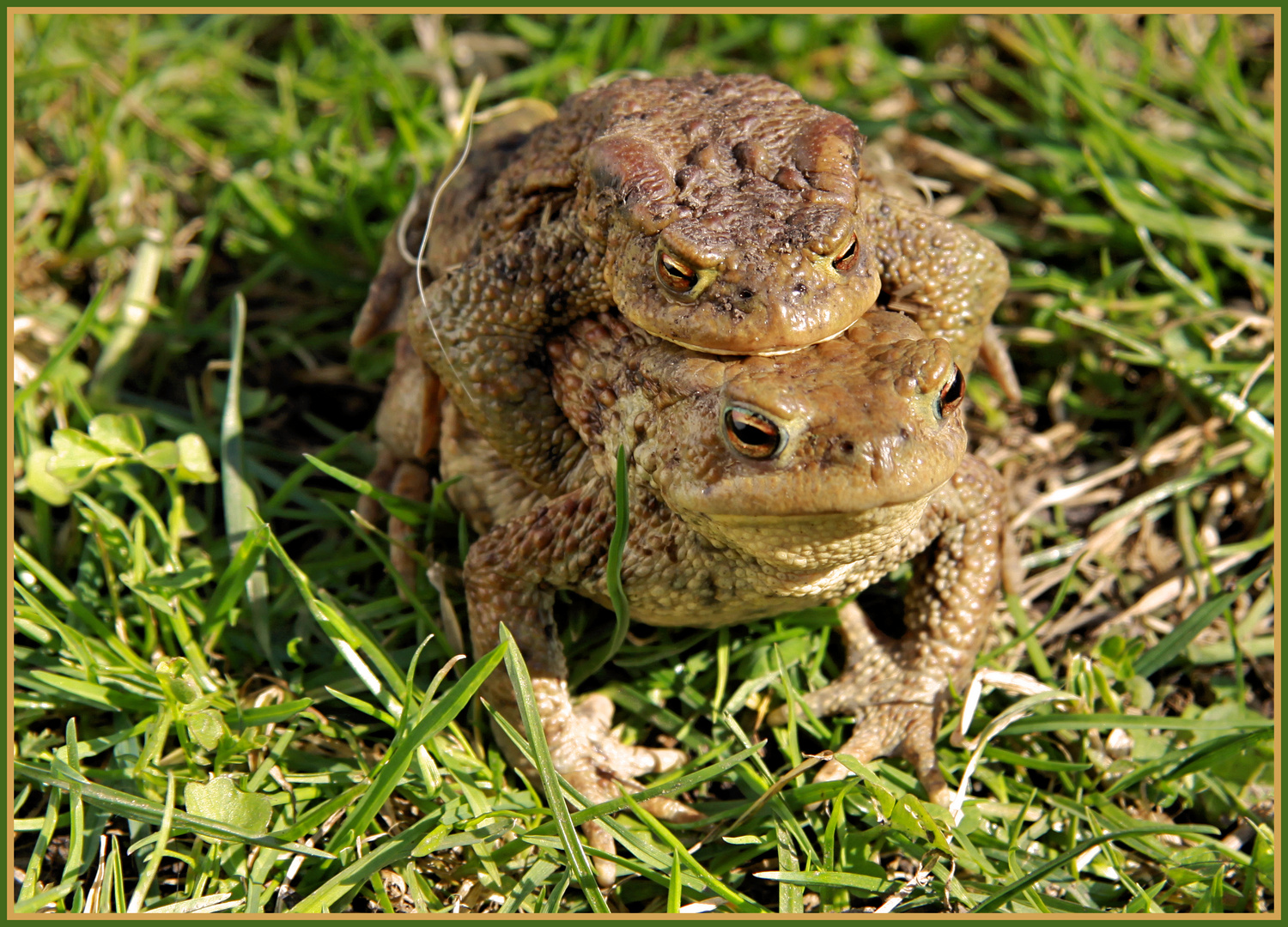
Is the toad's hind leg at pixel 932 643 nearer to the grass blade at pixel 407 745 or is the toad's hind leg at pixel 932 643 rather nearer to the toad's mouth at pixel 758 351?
the toad's mouth at pixel 758 351

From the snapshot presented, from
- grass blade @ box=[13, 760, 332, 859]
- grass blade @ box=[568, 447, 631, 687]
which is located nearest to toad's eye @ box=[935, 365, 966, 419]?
grass blade @ box=[568, 447, 631, 687]

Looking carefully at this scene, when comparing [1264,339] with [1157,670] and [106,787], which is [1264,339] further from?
[106,787]

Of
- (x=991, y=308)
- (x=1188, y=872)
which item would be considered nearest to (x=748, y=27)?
(x=991, y=308)

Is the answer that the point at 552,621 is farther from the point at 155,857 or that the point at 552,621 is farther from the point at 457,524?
the point at 155,857

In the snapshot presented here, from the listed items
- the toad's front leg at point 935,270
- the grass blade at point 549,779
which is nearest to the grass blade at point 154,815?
the grass blade at point 549,779

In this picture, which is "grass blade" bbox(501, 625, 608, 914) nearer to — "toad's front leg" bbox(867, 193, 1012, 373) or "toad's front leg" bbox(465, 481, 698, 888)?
"toad's front leg" bbox(465, 481, 698, 888)

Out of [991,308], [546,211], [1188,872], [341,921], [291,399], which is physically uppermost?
[546,211]
